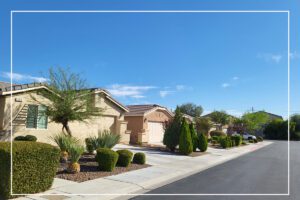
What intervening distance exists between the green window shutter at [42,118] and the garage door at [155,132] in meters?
12.8

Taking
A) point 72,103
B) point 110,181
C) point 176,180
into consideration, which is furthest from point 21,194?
point 72,103

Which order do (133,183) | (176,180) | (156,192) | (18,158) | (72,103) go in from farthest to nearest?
(72,103)
(176,180)
(133,183)
(156,192)
(18,158)

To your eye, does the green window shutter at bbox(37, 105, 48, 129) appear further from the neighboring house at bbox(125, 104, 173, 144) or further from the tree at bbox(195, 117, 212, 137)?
the tree at bbox(195, 117, 212, 137)

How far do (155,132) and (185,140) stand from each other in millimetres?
9886

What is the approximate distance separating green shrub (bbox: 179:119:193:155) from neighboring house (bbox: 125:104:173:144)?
6.66 meters

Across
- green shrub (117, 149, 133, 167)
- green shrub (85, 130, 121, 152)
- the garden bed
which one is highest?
green shrub (85, 130, 121, 152)

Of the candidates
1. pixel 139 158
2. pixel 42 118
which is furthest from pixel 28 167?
pixel 42 118

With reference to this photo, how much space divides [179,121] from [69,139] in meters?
10.6

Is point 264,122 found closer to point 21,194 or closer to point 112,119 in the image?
point 112,119

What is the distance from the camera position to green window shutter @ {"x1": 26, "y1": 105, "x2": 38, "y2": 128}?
18891 millimetres

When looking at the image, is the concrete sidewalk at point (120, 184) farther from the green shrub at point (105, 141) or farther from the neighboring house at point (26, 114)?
the neighboring house at point (26, 114)

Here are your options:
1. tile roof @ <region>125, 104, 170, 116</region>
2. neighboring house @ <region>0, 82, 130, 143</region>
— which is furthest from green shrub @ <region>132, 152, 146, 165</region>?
tile roof @ <region>125, 104, 170, 116</region>

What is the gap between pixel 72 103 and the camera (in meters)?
17.1

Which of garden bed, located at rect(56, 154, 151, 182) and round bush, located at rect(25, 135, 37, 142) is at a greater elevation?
round bush, located at rect(25, 135, 37, 142)
